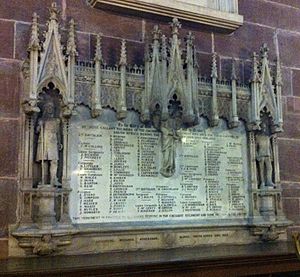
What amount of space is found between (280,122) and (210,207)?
114cm

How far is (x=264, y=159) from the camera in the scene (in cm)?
442

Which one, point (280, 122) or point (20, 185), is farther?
point (280, 122)

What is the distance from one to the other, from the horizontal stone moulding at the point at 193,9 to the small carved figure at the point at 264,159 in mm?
1132

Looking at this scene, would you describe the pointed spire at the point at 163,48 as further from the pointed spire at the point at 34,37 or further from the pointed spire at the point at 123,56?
the pointed spire at the point at 34,37

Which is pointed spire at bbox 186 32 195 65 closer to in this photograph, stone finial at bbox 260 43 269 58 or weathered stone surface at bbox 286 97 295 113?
stone finial at bbox 260 43 269 58

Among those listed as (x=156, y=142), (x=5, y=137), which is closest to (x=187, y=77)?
(x=156, y=142)

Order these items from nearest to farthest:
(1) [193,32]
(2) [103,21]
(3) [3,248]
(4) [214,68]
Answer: (3) [3,248] < (2) [103,21] < (4) [214,68] < (1) [193,32]

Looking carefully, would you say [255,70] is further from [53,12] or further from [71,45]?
[53,12]

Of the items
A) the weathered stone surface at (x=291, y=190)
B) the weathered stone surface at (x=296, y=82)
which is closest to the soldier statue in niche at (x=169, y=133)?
the weathered stone surface at (x=291, y=190)

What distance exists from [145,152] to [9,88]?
1280mm

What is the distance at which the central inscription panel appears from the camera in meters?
3.67

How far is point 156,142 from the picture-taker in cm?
402

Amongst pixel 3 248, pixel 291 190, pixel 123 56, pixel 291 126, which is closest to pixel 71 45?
pixel 123 56

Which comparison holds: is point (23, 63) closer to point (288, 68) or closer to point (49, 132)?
point (49, 132)
